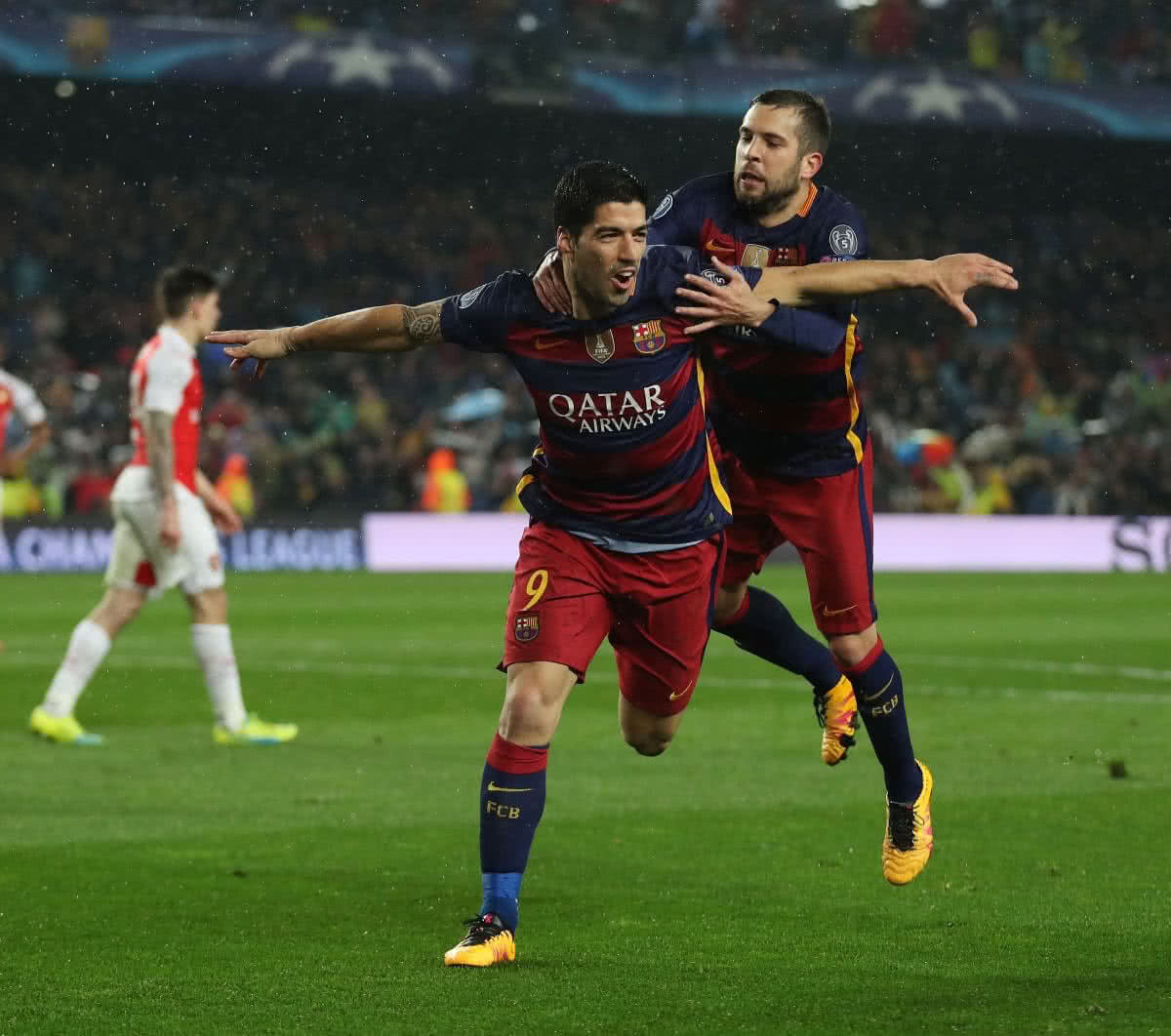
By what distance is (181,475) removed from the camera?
392 inches

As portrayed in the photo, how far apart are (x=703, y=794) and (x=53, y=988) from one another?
3926mm

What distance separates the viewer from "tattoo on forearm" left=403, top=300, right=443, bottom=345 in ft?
17.9

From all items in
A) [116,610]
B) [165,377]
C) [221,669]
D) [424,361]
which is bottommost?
[221,669]

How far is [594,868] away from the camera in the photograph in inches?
259

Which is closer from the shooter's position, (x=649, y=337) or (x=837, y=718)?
(x=649, y=337)

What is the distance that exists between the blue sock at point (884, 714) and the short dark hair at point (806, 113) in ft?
5.14

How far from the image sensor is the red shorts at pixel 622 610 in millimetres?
5449

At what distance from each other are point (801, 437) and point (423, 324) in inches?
59.8

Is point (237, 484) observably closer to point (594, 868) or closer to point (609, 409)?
point (594, 868)

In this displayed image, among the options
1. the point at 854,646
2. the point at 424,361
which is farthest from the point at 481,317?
the point at 424,361

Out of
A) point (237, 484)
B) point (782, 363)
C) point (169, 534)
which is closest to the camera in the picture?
point (782, 363)

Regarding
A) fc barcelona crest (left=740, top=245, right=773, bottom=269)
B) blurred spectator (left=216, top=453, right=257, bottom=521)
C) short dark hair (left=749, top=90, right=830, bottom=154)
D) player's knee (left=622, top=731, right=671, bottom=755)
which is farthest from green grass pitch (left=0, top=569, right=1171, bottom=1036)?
blurred spectator (left=216, top=453, right=257, bottom=521)

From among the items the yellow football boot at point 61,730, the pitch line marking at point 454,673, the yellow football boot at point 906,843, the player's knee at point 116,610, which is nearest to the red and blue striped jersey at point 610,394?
the yellow football boot at point 906,843

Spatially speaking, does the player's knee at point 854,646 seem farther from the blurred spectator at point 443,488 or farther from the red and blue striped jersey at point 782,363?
the blurred spectator at point 443,488
